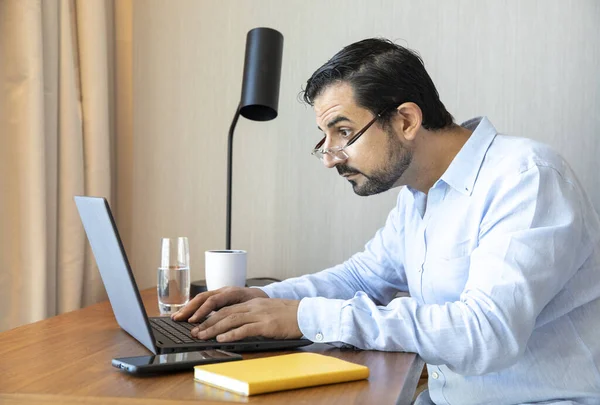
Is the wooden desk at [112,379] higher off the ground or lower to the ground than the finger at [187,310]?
lower

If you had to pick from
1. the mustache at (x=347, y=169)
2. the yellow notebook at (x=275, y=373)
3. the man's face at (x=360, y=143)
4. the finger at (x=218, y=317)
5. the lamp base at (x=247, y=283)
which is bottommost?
the lamp base at (x=247, y=283)

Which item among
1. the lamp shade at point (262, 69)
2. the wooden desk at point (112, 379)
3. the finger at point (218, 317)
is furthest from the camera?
the lamp shade at point (262, 69)

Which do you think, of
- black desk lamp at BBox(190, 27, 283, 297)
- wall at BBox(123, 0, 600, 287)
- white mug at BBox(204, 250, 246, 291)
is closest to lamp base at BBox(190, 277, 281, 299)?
black desk lamp at BBox(190, 27, 283, 297)

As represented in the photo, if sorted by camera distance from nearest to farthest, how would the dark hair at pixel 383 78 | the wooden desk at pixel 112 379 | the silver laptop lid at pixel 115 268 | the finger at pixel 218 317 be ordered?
1. the wooden desk at pixel 112 379
2. the silver laptop lid at pixel 115 268
3. the finger at pixel 218 317
4. the dark hair at pixel 383 78

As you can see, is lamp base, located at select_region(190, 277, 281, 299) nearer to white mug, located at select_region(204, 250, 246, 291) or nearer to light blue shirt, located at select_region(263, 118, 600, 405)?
white mug, located at select_region(204, 250, 246, 291)

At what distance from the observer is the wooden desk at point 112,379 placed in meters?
0.92

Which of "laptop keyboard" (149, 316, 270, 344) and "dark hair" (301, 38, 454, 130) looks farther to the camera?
"dark hair" (301, 38, 454, 130)

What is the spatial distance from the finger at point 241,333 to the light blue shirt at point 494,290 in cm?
8

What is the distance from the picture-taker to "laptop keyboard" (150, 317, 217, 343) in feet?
3.96

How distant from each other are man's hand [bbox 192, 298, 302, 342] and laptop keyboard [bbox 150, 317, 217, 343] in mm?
19

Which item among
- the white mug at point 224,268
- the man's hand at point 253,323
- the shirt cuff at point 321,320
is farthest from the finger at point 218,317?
the white mug at point 224,268

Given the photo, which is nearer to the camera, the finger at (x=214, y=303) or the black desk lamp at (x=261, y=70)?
the finger at (x=214, y=303)

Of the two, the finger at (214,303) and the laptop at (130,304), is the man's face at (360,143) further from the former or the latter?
the laptop at (130,304)

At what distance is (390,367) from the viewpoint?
1.11 m
